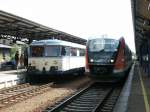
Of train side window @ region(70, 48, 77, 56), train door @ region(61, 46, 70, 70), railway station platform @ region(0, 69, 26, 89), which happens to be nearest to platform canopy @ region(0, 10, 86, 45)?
train side window @ region(70, 48, 77, 56)

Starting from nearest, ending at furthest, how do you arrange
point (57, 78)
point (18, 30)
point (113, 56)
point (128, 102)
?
point (128, 102) → point (113, 56) → point (57, 78) → point (18, 30)

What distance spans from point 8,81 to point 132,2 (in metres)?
8.15

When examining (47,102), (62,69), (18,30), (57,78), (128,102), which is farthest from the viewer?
(18,30)

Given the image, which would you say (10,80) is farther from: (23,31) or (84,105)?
(23,31)

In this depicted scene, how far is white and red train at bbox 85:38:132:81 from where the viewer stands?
18.0 metres

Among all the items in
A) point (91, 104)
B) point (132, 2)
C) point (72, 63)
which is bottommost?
point (91, 104)

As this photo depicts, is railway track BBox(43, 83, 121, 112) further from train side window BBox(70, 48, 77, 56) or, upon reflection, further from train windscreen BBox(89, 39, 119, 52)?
train side window BBox(70, 48, 77, 56)

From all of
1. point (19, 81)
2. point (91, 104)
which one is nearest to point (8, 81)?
point (19, 81)

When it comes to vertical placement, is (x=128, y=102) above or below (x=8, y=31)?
below

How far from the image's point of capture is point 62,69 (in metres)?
20.8

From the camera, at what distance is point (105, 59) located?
1825 cm

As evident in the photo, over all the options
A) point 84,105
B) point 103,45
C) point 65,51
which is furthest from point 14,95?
point 65,51

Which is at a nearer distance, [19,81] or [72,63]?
[19,81]

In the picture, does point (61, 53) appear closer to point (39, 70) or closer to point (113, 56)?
point (39, 70)
